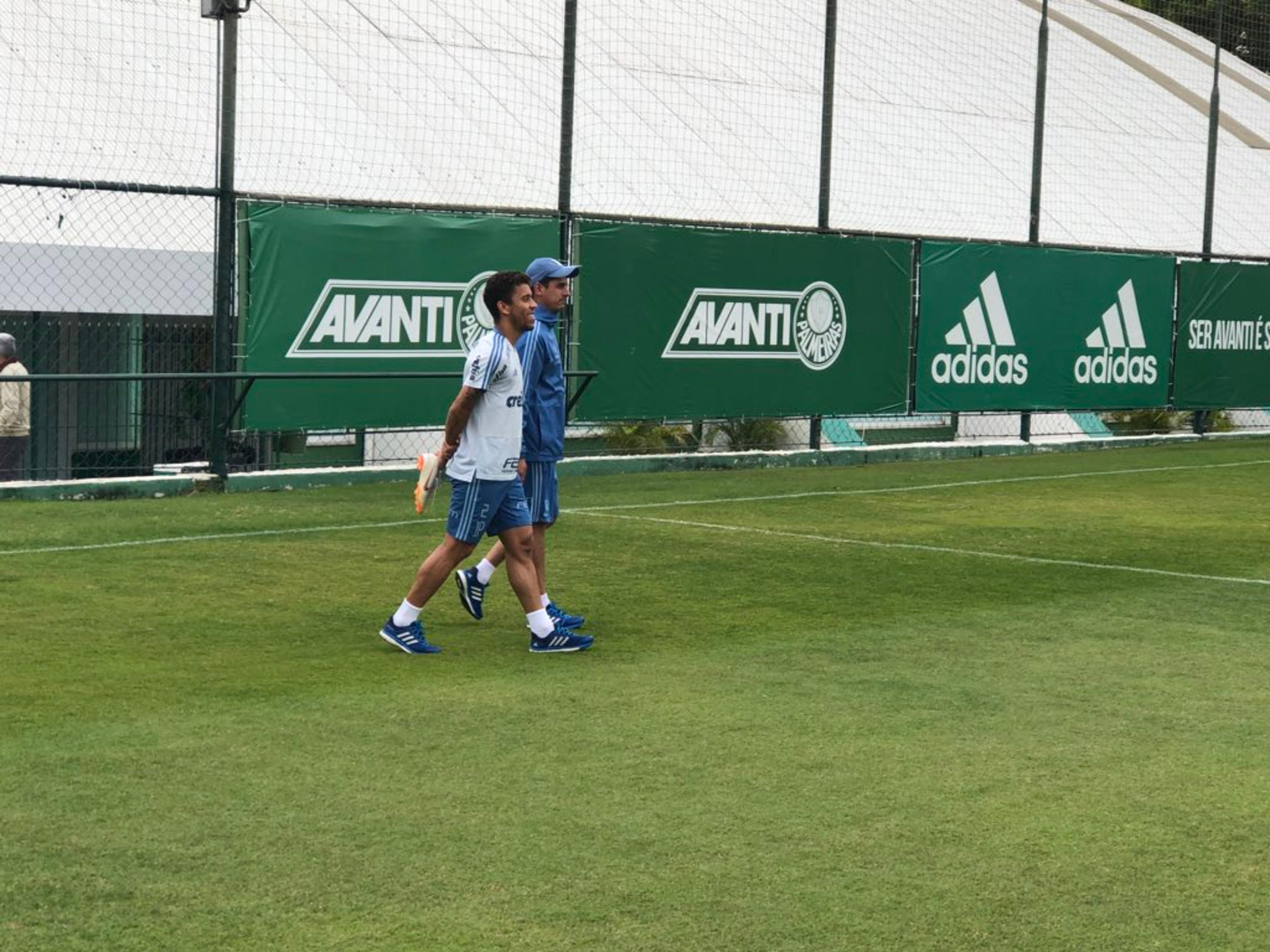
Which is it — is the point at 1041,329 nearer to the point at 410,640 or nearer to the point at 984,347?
the point at 984,347

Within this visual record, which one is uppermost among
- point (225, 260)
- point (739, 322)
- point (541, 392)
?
point (225, 260)

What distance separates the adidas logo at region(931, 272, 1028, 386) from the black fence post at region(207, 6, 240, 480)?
8.26 m

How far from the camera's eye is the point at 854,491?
53.5ft

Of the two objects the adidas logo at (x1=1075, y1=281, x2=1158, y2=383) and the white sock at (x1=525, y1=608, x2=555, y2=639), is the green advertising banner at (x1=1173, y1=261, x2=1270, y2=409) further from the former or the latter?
the white sock at (x1=525, y1=608, x2=555, y2=639)

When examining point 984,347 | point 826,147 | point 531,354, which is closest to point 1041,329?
point 984,347

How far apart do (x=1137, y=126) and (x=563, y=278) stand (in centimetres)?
2738

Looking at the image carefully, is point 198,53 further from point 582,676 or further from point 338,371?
point 582,676

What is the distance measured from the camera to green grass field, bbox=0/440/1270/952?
16.0 ft

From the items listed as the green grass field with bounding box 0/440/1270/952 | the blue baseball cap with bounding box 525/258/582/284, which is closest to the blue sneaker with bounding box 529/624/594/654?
the green grass field with bounding box 0/440/1270/952

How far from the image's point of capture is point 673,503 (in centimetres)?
1502

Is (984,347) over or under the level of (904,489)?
over

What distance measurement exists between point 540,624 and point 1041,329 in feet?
46.0

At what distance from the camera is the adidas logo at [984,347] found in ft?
67.1

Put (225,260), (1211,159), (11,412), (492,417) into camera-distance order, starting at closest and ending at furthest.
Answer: (492,417)
(11,412)
(225,260)
(1211,159)
